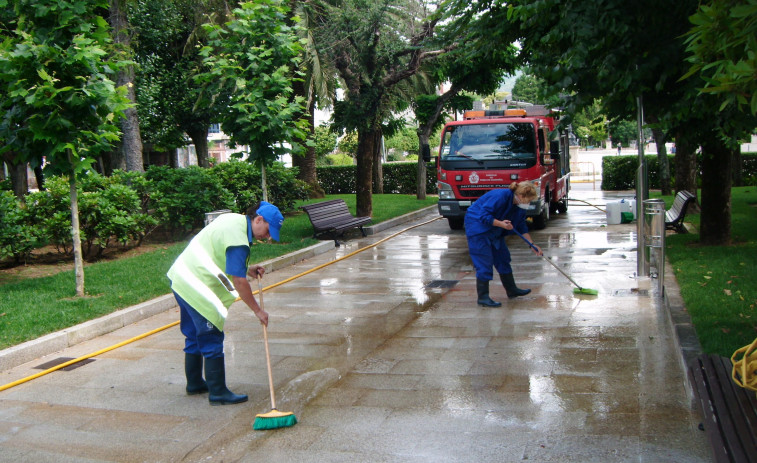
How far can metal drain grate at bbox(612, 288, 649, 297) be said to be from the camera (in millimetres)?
8500

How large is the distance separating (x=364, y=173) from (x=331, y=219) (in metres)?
2.83

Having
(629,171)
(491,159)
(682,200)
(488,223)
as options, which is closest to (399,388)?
(488,223)

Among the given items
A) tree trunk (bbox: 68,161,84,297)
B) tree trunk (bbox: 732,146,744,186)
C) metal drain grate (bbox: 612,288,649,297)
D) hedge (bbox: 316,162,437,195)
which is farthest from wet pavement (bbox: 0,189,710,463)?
hedge (bbox: 316,162,437,195)

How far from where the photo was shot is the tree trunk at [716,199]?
11.1 metres

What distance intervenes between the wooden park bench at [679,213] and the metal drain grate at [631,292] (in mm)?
4477

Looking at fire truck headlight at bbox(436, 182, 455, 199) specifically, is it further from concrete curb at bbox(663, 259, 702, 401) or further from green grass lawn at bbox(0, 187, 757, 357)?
concrete curb at bbox(663, 259, 702, 401)

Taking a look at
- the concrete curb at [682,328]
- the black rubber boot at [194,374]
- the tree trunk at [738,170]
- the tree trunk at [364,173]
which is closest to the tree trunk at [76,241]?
the black rubber boot at [194,374]

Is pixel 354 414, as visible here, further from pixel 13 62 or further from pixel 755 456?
pixel 13 62

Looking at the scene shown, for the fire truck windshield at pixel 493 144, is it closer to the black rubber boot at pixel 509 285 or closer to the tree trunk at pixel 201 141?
the black rubber boot at pixel 509 285

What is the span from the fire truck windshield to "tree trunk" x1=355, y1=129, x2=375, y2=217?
8.63ft

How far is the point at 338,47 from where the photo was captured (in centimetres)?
1628

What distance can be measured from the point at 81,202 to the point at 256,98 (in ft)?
11.1

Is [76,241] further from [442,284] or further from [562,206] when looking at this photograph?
[562,206]

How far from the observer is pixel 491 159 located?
1464 centimetres
